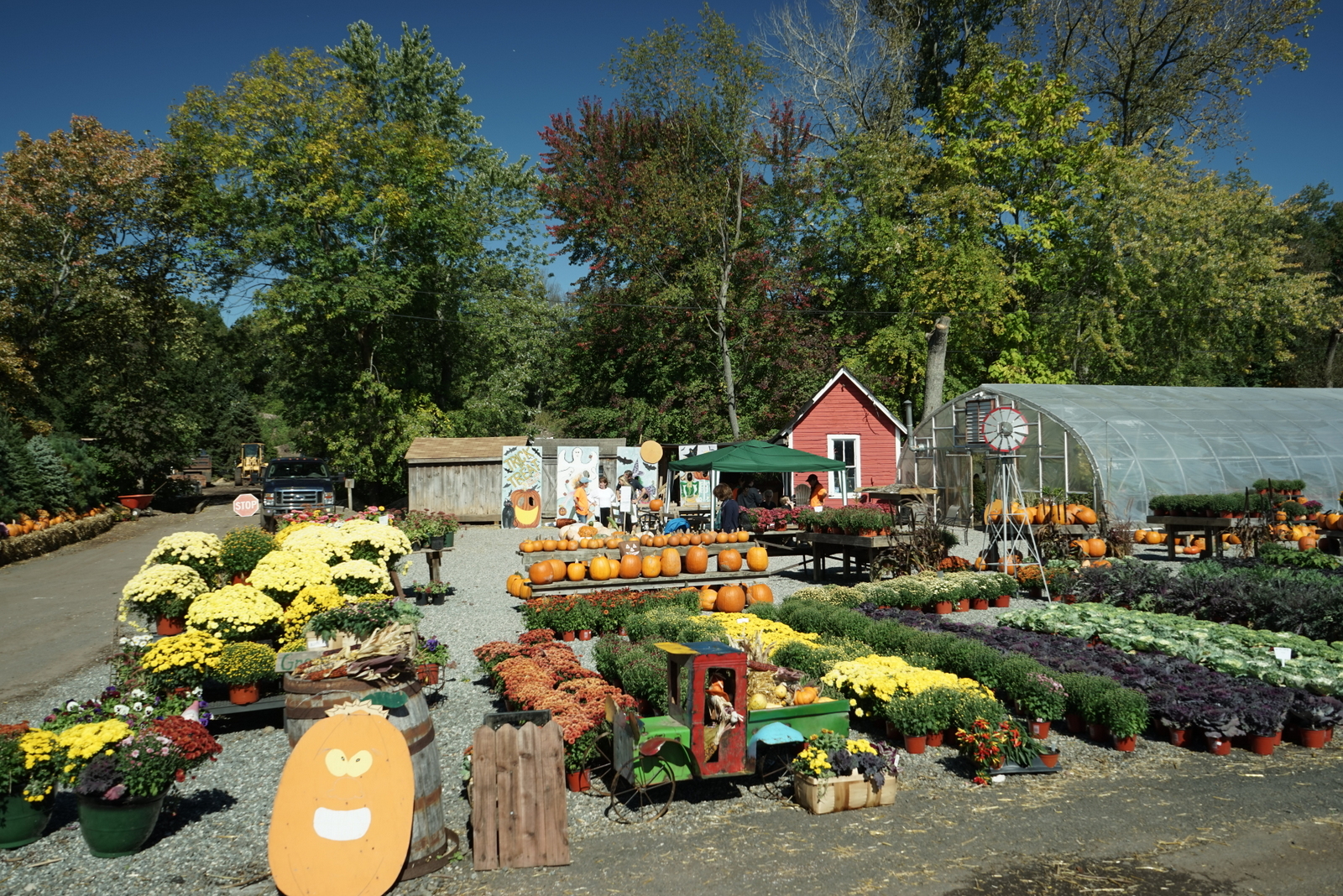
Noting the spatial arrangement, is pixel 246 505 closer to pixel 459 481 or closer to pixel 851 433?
pixel 459 481

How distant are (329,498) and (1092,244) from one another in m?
27.1

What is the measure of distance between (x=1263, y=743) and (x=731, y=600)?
6802 millimetres

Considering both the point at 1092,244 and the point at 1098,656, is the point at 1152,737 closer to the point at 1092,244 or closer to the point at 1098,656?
the point at 1098,656

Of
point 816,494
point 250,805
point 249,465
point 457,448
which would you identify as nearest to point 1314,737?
point 250,805

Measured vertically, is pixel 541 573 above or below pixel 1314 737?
above

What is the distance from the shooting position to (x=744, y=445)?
67.0 feet

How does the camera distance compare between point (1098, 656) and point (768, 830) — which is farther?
point (1098, 656)

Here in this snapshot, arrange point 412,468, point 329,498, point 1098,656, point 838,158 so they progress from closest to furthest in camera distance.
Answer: point 1098,656 → point 329,498 → point 412,468 → point 838,158

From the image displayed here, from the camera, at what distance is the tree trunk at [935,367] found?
90.9 feet

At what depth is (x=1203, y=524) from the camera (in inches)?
664

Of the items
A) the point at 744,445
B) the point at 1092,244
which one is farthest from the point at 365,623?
the point at 1092,244

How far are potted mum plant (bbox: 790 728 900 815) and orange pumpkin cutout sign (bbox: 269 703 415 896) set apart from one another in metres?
2.73

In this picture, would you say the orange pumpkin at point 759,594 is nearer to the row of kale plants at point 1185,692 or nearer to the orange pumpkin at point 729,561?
the orange pumpkin at point 729,561

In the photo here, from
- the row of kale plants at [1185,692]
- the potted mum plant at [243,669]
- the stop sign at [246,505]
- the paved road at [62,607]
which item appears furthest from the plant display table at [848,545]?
the paved road at [62,607]
